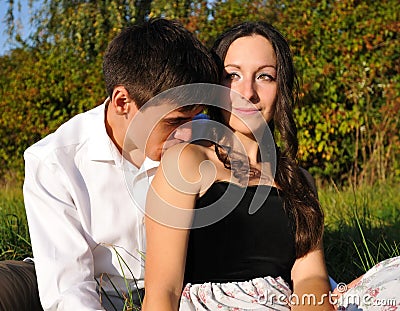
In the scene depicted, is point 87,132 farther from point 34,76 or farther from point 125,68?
point 34,76

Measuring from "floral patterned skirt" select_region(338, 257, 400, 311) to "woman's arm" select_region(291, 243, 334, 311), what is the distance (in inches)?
3.0

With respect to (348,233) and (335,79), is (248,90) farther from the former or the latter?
(335,79)

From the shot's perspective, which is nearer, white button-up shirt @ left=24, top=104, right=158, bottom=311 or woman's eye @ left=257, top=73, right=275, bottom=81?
white button-up shirt @ left=24, top=104, right=158, bottom=311

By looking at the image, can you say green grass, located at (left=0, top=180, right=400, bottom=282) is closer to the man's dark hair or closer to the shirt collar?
the shirt collar

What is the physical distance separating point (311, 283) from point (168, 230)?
63 cm

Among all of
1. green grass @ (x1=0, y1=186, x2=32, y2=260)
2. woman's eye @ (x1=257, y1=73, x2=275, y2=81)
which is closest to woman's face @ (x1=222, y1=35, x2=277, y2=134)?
woman's eye @ (x1=257, y1=73, x2=275, y2=81)

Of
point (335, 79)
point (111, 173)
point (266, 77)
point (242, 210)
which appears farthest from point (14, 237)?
point (335, 79)

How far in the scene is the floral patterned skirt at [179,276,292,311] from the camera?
2.36 m

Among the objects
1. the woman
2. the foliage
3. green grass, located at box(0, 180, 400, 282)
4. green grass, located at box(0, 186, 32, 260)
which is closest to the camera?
the woman

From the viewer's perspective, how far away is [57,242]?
98.1 inches

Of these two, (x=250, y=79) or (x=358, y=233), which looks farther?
(x=358, y=233)

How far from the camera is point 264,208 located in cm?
259

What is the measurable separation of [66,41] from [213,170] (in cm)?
695

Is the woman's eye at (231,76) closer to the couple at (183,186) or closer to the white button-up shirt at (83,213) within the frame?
the couple at (183,186)
